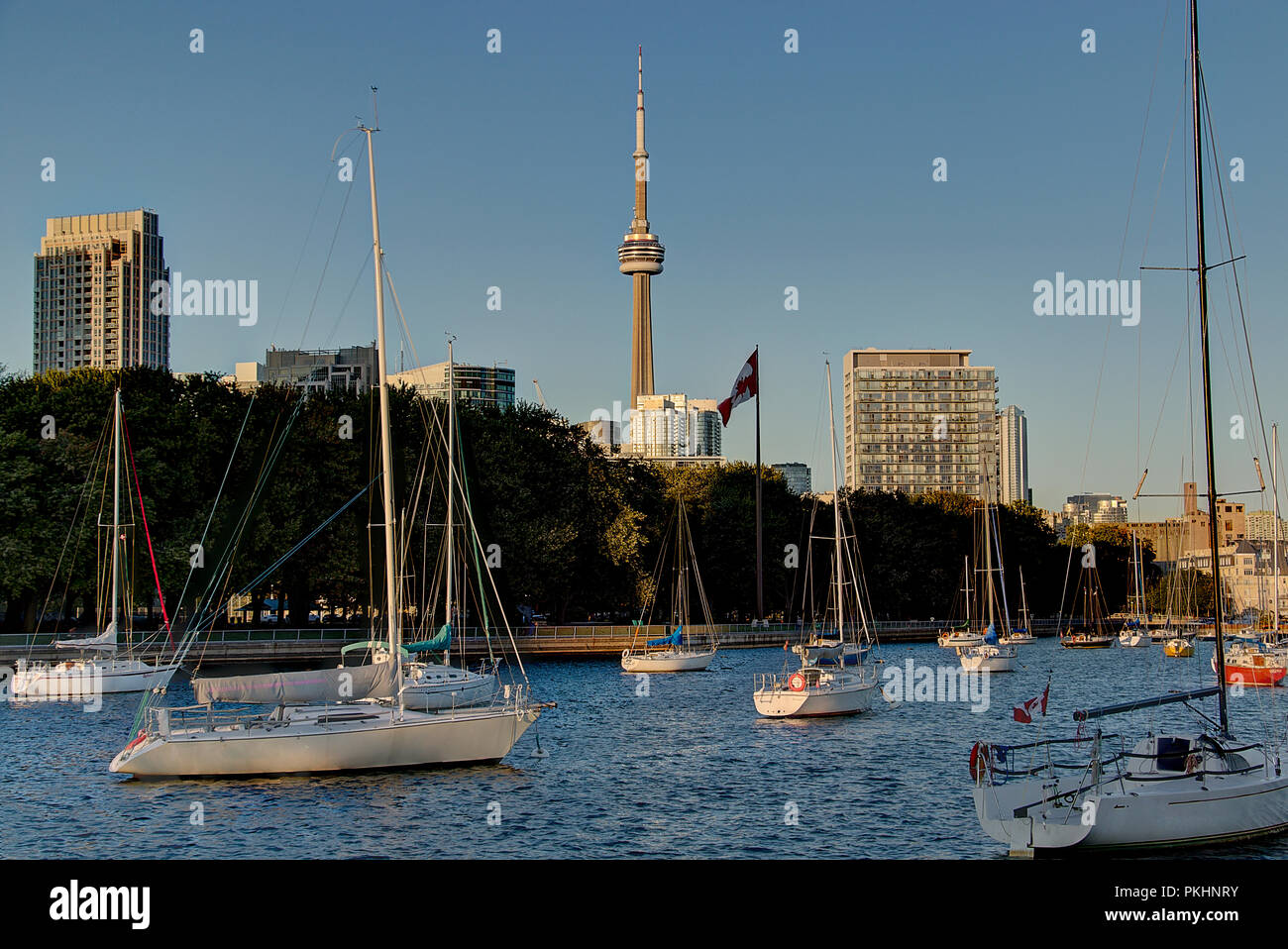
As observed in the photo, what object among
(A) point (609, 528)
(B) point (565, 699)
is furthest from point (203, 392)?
(B) point (565, 699)

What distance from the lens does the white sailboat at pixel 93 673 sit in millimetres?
53188

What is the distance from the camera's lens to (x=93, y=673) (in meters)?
54.4

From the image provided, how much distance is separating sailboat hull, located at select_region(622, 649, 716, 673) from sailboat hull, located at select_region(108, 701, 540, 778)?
127 ft

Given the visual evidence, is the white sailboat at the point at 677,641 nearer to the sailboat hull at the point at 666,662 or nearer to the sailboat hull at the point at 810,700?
the sailboat hull at the point at 666,662

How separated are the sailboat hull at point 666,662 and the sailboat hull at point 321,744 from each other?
38.8 m

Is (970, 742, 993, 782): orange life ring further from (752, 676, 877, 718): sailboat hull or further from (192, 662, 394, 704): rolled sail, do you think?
(752, 676, 877, 718): sailboat hull

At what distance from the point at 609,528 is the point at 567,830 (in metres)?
62.9

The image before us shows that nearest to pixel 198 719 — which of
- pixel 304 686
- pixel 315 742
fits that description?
pixel 304 686

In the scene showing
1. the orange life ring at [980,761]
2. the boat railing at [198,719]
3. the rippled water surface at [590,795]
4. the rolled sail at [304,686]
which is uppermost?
the rolled sail at [304,686]

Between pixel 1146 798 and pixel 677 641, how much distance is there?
54955mm

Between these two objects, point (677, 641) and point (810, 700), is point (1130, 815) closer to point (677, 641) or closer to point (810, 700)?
point (810, 700)

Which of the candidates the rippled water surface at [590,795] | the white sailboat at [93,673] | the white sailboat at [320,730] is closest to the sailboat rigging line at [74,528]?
the white sailboat at [93,673]

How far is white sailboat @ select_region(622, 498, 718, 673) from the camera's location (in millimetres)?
72562
